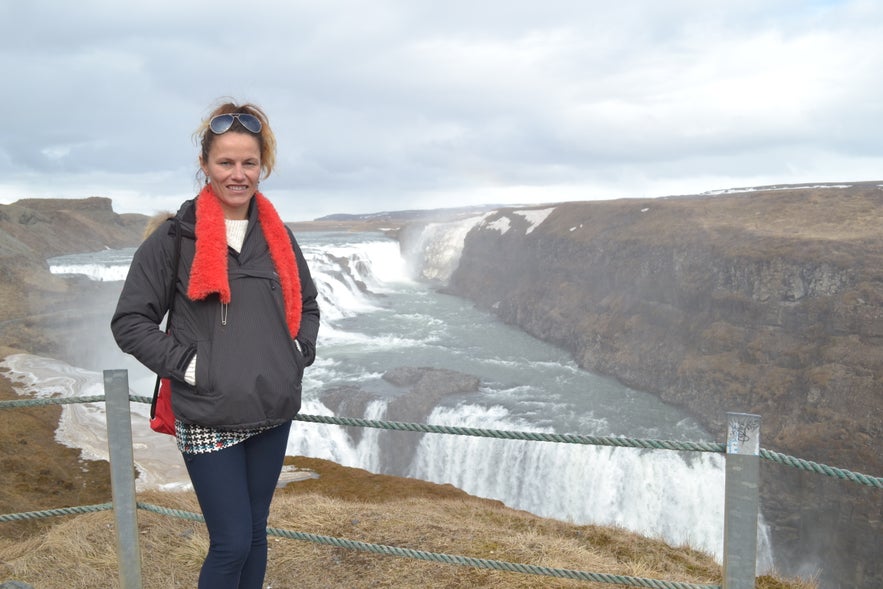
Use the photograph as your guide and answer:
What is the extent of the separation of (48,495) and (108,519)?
33.3ft

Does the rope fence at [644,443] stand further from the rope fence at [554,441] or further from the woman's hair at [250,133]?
the woman's hair at [250,133]

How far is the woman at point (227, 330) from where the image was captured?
104 inches

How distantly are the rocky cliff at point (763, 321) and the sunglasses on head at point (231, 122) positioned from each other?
22.9 meters

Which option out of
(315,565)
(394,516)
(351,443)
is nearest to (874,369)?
(351,443)

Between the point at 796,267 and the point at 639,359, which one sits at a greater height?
the point at 796,267

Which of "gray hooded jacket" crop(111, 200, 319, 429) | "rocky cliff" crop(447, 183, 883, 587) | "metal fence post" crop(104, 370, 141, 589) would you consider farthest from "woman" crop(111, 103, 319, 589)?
"rocky cliff" crop(447, 183, 883, 587)

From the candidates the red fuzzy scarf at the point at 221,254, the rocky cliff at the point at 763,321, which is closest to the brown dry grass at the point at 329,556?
the red fuzzy scarf at the point at 221,254

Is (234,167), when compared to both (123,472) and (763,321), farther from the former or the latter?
(763,321)

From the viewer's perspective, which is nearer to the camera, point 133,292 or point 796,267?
point 133,292

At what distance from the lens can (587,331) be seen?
1389 inches

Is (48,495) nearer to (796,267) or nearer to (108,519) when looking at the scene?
(108,519)

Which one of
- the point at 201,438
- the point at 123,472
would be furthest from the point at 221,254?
the point at 123,472

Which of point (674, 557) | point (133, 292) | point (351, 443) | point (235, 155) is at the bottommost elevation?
point (351, 443)

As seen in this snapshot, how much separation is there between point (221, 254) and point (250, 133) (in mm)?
583
